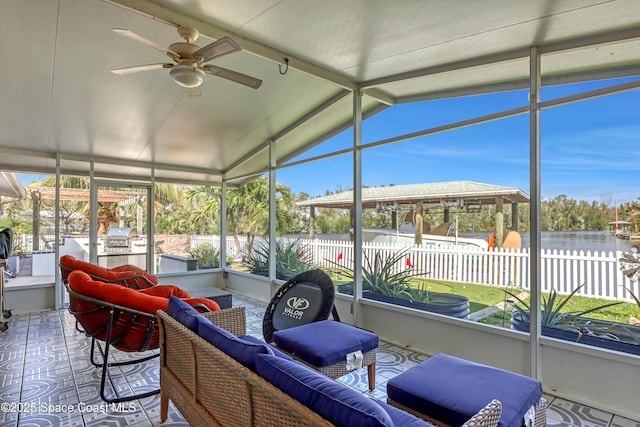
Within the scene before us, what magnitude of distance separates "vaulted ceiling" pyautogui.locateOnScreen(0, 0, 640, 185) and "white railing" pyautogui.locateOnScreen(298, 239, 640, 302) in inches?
66.9

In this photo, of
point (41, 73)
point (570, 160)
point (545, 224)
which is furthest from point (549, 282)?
point (41, 73)

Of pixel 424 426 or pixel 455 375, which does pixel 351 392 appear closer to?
pixel 424 426

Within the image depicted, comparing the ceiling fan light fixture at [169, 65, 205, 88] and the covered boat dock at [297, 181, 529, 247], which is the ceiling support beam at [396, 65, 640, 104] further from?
the ceiling fan light fixture at [169, 65, 205, 88]

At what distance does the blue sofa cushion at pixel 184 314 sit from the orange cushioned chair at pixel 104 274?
225 centimetres

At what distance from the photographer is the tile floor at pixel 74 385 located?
2.54 metres

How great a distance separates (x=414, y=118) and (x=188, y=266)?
5231 millimetres

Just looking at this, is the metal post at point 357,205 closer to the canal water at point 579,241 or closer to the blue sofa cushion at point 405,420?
the canal water at point 579,241

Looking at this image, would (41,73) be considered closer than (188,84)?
No

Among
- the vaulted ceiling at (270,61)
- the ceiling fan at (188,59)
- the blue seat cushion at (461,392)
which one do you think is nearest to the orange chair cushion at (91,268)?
the vaulted ceiling at (270,61)

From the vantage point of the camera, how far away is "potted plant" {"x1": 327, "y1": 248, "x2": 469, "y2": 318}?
432 cm

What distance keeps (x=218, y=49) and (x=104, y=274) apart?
3110mm

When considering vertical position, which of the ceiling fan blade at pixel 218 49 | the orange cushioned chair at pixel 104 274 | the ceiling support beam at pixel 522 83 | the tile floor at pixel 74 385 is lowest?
the tile floor at pixel 74 385

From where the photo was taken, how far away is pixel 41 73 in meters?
3.43

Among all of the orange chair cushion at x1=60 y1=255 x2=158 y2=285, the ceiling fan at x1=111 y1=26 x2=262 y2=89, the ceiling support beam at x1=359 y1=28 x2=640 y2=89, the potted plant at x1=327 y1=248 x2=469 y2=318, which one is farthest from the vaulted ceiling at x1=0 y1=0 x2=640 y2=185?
the potted plant at x1=327 y1=248 x2=469 y2=318
